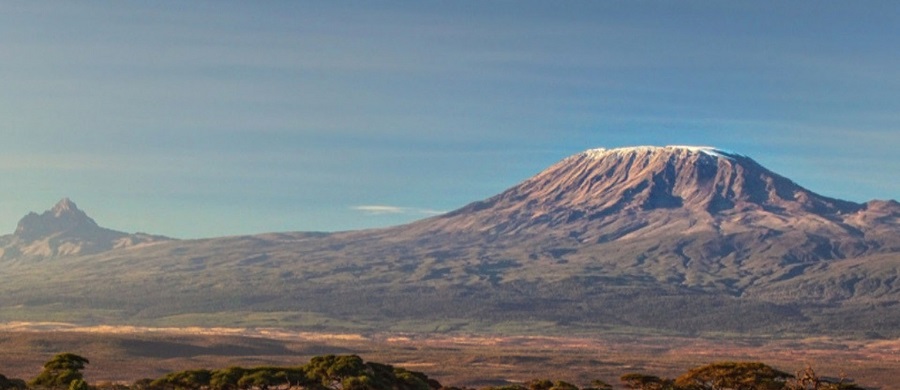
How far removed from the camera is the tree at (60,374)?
66.4m

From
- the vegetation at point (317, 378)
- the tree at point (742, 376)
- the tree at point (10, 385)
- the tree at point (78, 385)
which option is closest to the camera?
the tree at point (78, 385)

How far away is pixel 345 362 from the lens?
216ft

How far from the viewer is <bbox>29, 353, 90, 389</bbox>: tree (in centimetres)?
6644

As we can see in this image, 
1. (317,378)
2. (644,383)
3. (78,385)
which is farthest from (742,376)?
(78,385)

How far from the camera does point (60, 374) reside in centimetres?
6694

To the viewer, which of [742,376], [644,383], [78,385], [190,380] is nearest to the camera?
[78,385]

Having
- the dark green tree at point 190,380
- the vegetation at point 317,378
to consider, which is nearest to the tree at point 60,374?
the vegetation at point 317,378

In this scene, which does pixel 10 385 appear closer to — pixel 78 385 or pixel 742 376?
pixel 78 385

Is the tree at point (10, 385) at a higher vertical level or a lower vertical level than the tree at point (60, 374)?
lower

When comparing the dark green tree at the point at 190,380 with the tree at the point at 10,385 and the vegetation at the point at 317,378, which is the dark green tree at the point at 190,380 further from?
the tree at the point at 10,385

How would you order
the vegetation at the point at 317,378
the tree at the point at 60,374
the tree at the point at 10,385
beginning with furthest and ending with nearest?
the tree at the point at 60,374 → the tree at the point at 10,385 → the vegetation at the point at 317,378

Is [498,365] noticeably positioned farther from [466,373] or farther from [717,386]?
[717,386]

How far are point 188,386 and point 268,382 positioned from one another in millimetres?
5175

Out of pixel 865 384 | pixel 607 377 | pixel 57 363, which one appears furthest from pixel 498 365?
pixel 57 363
